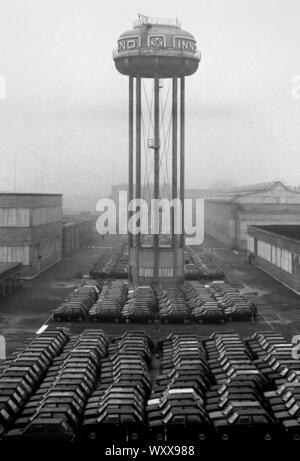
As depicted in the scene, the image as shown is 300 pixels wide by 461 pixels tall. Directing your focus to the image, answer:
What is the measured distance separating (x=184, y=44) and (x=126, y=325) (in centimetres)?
2888

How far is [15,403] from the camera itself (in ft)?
78.1

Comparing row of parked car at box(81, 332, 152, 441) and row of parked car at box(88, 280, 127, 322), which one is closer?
row of parked car at box(81, 332, 152, 441)

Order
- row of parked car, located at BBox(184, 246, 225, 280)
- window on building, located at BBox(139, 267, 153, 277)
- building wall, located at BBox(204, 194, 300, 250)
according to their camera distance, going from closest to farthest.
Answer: window on building, located at BBox(139, 267, 153, 277) < row of parked car, located at BBox(184, 246, 225, 280) < building wall, located at BBox(204, 194, 300, 250)

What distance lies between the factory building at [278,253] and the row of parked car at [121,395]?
90.1ft

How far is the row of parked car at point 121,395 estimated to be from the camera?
69.7ft

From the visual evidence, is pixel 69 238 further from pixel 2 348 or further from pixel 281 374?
pixel 281 374

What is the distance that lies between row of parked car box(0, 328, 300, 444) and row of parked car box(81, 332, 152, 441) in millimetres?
40

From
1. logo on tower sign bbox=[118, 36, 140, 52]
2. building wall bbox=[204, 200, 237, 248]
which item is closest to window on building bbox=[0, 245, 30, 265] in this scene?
logo on tower sign bbox=[118, 36, 140, 52]

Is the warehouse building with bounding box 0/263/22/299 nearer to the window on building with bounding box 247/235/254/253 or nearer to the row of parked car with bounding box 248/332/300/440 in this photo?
the row of parked car with bounding box 248/332/300/440

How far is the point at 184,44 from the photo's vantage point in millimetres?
56688

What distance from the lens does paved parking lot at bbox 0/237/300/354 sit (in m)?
40.3

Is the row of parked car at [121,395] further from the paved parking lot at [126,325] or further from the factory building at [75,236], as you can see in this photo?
the factory building at [75,236]

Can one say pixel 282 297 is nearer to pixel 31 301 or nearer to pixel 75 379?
pixel 31 301
